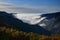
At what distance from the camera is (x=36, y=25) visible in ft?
14.0

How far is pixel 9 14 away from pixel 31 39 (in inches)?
33.7

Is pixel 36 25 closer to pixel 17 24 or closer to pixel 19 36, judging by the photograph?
pixel 17 24

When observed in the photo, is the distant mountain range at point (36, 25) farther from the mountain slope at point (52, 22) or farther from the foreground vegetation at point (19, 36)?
the foreground vegetation at point (19, 36)

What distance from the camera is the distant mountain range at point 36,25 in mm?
4160

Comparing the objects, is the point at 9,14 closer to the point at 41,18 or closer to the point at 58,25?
the point at 41,18

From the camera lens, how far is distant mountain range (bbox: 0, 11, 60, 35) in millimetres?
4160

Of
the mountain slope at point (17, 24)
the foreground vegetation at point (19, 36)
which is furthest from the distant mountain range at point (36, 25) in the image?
the foreground vegetation at point (19, 36)

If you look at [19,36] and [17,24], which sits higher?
[17,24]

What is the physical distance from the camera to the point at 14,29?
415 centimetres

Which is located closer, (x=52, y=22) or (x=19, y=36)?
(x=19, y=36)

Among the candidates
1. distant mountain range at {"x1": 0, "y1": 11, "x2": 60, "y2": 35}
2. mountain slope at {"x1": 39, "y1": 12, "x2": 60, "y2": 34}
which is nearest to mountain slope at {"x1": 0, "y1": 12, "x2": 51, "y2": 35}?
distant mountain range at {"x1": 0, "y1": 11, "x2": 60, "y2": 35}

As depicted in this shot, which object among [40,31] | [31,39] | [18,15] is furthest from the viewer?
[18,15]

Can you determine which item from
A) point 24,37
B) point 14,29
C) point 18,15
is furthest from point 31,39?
point 18,15

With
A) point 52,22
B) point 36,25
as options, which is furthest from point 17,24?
point 52,22
